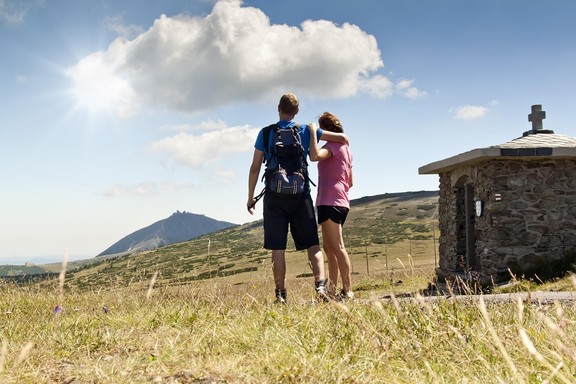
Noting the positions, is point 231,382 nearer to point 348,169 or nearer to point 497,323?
point 497,323

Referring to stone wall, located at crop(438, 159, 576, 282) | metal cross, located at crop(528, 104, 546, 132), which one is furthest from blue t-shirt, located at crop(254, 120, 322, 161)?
metal cross, located at crop(528, 104, 546, 132)

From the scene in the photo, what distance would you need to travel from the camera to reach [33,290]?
7.29 meters

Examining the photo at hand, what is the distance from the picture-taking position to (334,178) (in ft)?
18.1

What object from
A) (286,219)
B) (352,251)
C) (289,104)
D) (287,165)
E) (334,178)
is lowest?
(352,251)

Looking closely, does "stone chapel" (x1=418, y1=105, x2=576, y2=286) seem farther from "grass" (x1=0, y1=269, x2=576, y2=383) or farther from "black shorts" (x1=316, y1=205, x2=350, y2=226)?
"grass" (x1=0, y1=269, x2=576, y2=383)

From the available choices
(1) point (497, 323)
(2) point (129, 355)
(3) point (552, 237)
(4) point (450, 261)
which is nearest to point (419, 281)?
(4) point (450, 261)

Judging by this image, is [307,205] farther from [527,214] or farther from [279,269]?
[527,214]

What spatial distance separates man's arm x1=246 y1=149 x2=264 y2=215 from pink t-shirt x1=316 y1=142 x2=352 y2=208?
664 mm

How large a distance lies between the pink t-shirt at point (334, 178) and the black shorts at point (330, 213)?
0.04 meters

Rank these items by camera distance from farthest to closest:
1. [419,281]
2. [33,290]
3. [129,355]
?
[419,281] → [33,290] → [129,355]

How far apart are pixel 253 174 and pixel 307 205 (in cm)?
61

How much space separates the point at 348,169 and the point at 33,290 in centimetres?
460

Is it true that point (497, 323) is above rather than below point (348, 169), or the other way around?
below

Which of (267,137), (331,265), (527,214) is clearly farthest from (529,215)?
(267,137)
